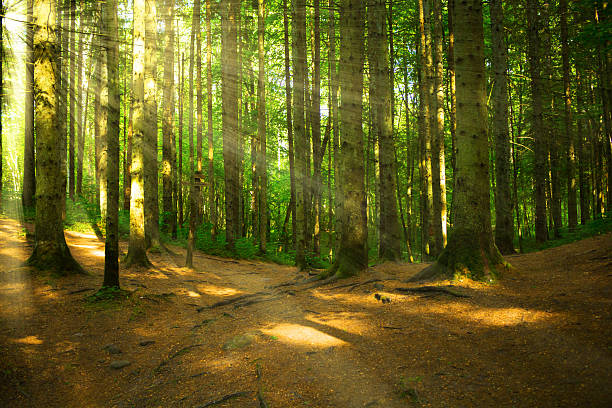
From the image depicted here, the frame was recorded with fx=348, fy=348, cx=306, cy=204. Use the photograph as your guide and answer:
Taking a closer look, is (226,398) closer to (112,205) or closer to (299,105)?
(112,205)

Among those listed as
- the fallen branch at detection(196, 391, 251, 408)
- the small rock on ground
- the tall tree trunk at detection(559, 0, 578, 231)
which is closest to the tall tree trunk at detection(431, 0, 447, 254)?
the tall tree trunk at detection(559, 0, 578, 231)

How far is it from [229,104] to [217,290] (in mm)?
11643

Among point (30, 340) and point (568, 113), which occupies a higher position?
point (568, 113)

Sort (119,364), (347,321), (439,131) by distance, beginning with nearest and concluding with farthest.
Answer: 1. (119,364)
2. (347,321)
3. (439,131)

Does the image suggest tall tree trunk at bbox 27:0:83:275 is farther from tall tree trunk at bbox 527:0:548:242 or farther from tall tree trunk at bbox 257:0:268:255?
tall tree trunk at bbox 527:0:548:242

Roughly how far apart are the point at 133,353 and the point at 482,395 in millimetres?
5402

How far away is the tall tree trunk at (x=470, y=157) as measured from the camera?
277 inches

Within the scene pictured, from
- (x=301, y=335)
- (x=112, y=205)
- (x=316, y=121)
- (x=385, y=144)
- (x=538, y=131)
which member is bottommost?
(x=301, y=335)

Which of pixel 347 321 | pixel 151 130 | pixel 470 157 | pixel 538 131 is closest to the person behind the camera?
pixel 347 321

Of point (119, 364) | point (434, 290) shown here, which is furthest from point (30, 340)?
point (434, 290)

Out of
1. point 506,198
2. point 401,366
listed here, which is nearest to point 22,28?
point 401,366

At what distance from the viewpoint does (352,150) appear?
1012 cm

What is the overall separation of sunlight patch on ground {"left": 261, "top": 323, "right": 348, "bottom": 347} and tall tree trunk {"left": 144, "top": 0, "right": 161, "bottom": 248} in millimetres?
9474

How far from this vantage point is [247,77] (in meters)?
24.5
